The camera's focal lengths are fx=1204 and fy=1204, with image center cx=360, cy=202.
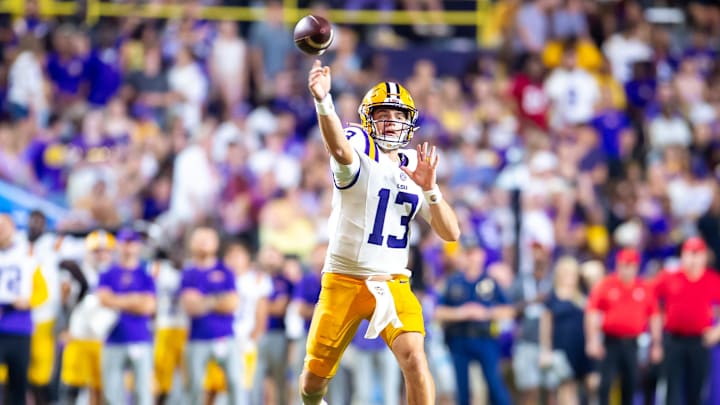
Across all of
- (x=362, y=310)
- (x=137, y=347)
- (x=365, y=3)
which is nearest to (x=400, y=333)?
(x=362, y=310)

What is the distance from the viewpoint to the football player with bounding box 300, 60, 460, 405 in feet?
21.2

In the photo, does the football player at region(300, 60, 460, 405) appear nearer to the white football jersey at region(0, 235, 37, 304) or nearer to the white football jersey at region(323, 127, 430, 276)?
the white football jersey at region(323, 127, 430, 276)

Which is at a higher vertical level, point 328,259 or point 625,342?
point 328,259

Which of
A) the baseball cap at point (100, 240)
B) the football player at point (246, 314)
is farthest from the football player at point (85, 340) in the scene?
the football player at point (246, 314)

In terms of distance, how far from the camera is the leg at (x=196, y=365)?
1055 centimetres

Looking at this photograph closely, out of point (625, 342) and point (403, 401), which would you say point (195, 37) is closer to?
point (403, 401)

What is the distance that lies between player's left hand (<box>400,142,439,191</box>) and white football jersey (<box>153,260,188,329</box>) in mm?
4802

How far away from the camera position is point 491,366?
10.9 metres

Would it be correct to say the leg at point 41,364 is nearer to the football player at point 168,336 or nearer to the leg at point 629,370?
the football player at point 168,336

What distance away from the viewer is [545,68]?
1512 cm

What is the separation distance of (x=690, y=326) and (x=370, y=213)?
17.9ft

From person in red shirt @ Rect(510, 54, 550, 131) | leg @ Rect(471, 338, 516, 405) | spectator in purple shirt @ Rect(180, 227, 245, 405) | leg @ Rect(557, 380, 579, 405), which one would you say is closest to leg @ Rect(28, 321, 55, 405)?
spectator in purple shirt @ Rect(180, 227, 245, 405)

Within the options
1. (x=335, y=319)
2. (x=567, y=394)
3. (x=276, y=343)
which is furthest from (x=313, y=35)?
(x=567, y=394)

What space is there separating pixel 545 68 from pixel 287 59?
324cm
